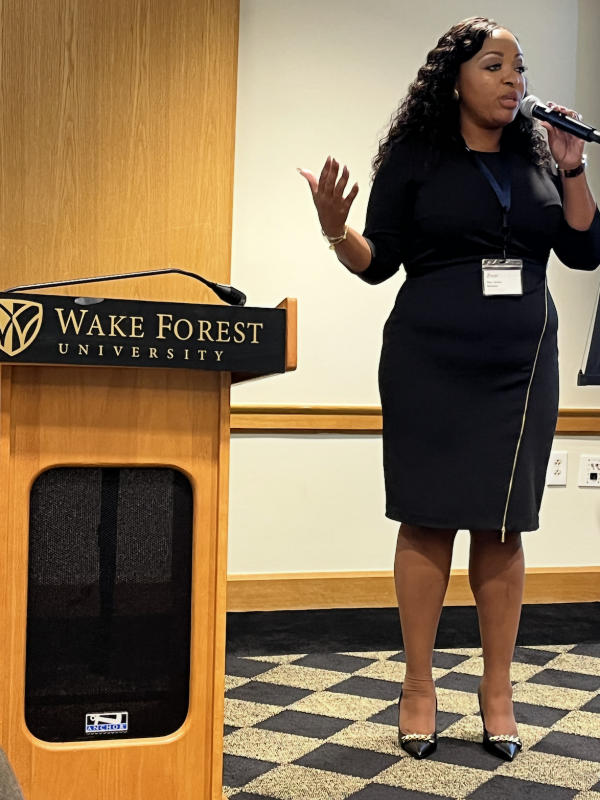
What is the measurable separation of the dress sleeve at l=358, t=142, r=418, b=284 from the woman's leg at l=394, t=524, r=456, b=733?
52 cm

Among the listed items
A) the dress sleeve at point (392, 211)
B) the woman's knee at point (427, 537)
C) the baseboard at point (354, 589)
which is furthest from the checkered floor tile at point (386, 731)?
the dress sleeve at point (392, 211)

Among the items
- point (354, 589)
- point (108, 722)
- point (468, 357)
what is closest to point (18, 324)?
point (108, 722)

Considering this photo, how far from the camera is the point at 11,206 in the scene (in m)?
1.38

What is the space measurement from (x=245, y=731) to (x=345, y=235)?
97cm

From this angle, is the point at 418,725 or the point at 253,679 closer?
the point at 418,725

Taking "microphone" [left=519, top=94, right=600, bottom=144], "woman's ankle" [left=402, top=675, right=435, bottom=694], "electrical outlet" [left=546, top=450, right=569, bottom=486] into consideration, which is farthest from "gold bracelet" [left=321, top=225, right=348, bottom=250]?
"electrical outlet" [left=546, top=450, right=569, bottom=486]

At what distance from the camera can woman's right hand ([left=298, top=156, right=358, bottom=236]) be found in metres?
1.50

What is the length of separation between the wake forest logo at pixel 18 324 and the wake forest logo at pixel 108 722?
19.2 inches

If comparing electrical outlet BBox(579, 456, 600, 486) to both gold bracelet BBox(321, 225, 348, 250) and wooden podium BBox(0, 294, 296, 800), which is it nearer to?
gold bracelet BBox(321, 225, 348, 250)

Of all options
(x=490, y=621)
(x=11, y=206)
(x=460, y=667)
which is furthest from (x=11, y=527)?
(x=460, y=667)

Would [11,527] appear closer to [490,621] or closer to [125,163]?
[125,163]

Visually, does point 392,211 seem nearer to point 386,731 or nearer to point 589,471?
point 386,731

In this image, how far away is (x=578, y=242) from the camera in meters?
1.80

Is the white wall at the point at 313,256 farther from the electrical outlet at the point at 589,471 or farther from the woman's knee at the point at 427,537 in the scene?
the woman's knee at the point at 427,537
